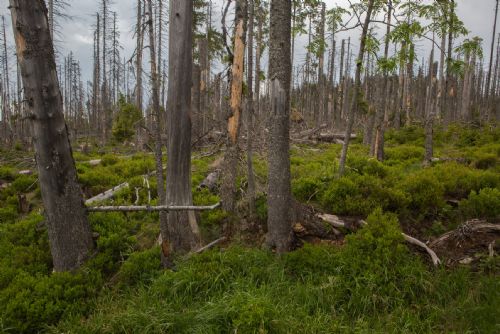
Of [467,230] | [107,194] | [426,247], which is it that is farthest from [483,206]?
[107,194]

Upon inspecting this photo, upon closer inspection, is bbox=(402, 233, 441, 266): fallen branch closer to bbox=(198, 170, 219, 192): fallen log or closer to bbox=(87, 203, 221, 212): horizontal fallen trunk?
bbox=(87, 203, 221, 212): horizontal fallen trunk

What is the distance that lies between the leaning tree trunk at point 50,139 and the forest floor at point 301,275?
1.26 feet

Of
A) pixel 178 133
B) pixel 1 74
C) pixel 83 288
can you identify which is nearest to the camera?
pixel 83 288

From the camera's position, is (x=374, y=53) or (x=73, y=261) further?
(x=374, y=53)

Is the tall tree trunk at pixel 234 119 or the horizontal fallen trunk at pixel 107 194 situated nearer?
the tall tree trunk at pixel 234 119

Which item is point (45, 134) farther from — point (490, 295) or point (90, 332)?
point (490, 295)

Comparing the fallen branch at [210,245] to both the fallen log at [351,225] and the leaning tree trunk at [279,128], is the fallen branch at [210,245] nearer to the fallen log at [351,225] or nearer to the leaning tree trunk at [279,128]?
the leaning tree trunk at [279,128]

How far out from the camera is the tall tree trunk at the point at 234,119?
5.83 meters

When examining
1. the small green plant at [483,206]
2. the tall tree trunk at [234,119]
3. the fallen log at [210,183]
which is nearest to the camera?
the small green plant at [483,206]

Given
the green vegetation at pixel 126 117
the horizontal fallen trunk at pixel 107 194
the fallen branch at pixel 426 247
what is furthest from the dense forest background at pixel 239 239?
the green vegetation at pixel 126 117

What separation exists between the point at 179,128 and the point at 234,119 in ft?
5.06

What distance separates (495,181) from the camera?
18.7ft

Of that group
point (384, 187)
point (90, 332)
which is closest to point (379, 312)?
point (384, 187)

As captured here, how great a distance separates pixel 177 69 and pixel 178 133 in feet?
3.12
